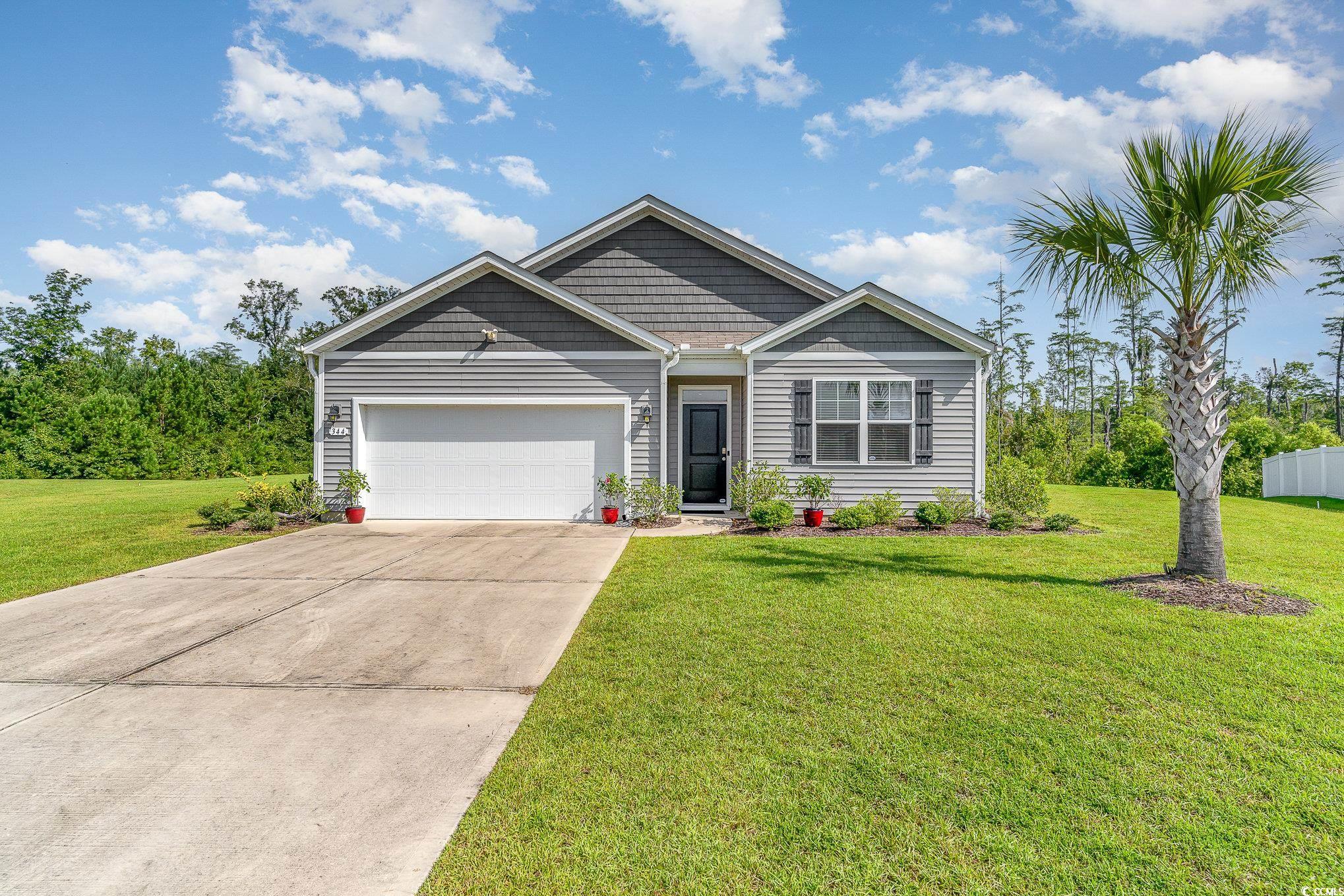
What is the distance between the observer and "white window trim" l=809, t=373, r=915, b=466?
1105 cm

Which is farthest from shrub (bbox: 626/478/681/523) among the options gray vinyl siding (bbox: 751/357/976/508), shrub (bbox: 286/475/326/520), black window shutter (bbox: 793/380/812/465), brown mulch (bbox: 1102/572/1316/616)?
brown mulch (bbox: 1102/572/1316/616)

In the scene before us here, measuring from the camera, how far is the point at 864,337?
11062 millimetres

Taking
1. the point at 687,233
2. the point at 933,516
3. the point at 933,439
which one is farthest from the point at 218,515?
the point at 933,439

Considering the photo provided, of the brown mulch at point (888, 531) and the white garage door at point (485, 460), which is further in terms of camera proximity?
the white garage door at point (485, 460)

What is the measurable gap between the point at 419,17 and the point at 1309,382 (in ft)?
150

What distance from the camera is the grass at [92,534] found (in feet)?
23.1

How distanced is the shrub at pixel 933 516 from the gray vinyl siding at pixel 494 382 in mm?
4599

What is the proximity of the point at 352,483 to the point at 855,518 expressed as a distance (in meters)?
8.75

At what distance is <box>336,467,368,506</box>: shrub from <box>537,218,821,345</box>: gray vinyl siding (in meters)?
5.44

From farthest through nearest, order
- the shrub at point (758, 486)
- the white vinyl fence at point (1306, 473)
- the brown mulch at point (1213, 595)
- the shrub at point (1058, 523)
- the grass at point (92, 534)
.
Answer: the white vinyl fence at point (1306, 473)
the shrub at point (758, 486)
the shrub at point (1058, 523)
the grass at point (92, 534)
the brown mulch at point (1213, 595)

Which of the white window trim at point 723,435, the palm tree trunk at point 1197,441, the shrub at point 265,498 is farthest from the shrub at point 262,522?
the palm tree trunk at point 1197,441

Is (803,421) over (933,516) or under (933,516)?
over

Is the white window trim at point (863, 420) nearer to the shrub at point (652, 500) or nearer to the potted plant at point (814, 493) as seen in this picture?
the potted plant at point (814, 493)

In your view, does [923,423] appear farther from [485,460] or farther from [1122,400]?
[1122,400]
